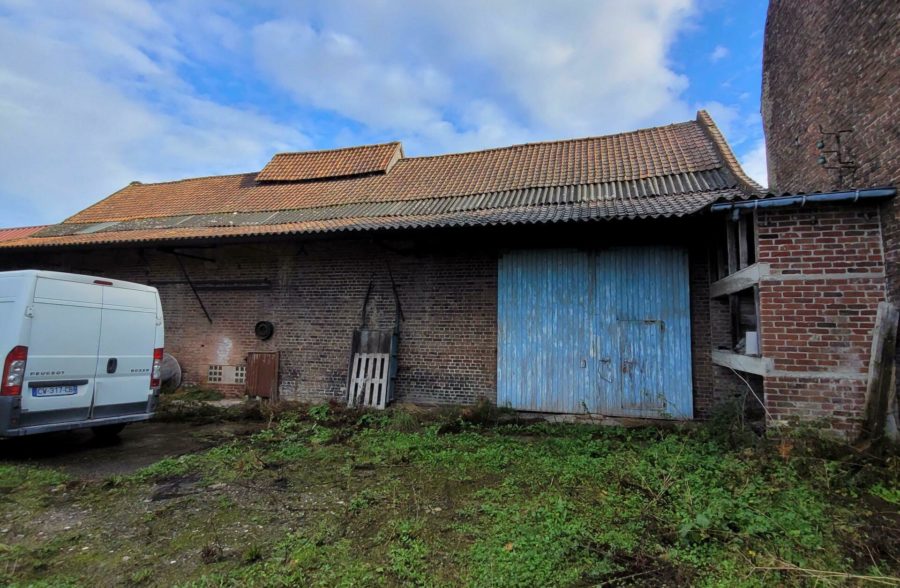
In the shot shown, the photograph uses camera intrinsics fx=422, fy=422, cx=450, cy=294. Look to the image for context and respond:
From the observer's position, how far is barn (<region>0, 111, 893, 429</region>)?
484cm

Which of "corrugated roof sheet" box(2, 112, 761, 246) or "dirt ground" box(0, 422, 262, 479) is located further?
"corrugated roof sheet" box(2, 112, 761, 246)

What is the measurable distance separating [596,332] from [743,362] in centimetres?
205

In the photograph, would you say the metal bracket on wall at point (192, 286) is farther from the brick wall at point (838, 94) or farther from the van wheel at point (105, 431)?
the brick wall at point (838, 94)

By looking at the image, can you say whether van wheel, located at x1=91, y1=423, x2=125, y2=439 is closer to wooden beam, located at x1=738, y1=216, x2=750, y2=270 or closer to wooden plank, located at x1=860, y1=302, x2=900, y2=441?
wooden beam, located at x1=738, y1=216, x2=750, y2=270

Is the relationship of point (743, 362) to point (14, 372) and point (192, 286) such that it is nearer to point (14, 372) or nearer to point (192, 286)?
point (14, 372)

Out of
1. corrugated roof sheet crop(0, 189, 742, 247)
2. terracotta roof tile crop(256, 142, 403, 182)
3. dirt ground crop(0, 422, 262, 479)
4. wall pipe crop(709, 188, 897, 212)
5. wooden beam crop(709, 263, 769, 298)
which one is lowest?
dirt ground crop(0, 422, 262, 479)

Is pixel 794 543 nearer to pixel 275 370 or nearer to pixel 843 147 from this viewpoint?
pixel 843 147

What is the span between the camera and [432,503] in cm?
373

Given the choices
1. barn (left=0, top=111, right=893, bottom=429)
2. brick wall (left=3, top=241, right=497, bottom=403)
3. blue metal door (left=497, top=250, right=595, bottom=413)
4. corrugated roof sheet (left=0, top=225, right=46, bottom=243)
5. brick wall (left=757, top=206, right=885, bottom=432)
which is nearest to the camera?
brick wall (left=757, top=206, right=885, bottom=432)

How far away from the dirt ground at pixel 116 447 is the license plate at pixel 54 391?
819 millimetres

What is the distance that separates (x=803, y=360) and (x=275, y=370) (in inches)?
331

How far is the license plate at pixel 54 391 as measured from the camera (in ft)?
15.5

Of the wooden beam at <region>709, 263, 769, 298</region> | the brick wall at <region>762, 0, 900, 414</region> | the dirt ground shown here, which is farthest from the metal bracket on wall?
the brick wall at <region>762, 0, 900, 414</region>

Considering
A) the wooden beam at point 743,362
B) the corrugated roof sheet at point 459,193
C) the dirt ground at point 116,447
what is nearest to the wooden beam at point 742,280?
the wooden beam at point 743,362
